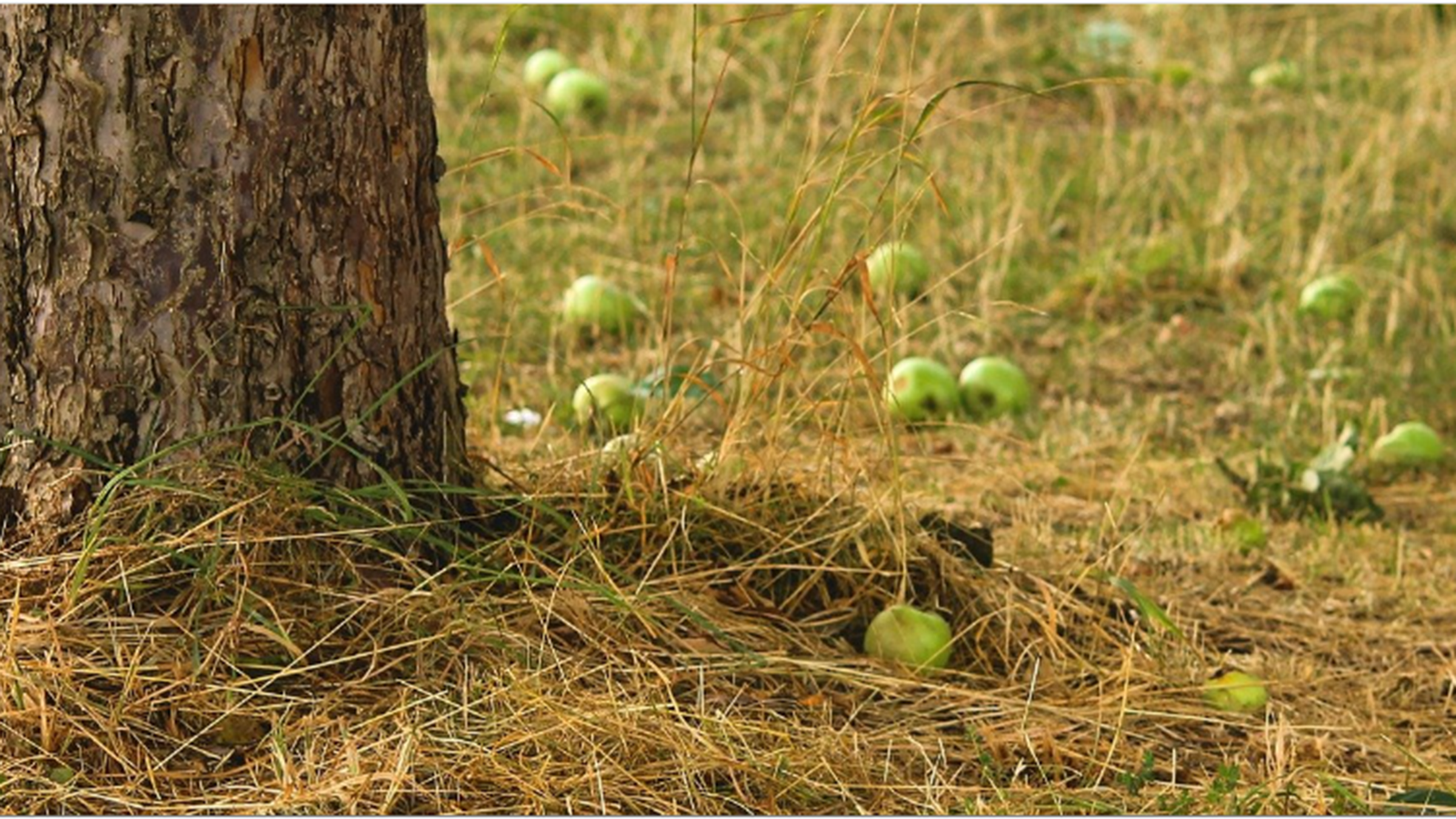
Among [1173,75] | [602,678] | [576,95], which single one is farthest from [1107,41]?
[602,678]

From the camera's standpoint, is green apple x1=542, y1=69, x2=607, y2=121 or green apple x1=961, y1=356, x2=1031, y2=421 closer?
green apple x1=961, y1=356, x2=1031, y2=421

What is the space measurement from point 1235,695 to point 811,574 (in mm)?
686

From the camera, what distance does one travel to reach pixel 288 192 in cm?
281

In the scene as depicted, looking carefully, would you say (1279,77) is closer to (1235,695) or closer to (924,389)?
(924,389)

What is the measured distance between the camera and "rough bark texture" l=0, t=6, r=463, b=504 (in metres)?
2.74

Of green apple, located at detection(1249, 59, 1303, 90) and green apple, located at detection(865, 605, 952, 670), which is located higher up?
green apple, located at detection(1249, 59, 1303, 90)

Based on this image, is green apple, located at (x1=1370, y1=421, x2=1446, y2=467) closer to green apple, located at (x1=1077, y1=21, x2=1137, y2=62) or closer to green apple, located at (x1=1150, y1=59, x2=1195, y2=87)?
green apple, located at (x1=1150, y1=59, x2=1195, y2=87)

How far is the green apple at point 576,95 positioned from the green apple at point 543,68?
6.6 inches

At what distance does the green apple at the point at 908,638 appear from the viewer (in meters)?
3.06

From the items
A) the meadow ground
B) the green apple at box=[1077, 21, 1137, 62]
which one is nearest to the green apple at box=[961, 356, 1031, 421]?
the meadow ground

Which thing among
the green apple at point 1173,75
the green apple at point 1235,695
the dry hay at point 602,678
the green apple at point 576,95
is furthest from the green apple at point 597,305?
the green apple at point 1173,75

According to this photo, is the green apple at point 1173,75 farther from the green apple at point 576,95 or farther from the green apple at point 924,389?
the green apple at point 924,389

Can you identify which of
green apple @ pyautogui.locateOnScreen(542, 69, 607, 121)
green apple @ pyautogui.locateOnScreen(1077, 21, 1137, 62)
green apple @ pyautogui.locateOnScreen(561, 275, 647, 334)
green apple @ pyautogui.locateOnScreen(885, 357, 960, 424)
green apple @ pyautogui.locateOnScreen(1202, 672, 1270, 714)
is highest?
green apple @ pyautogui.locateOnScreen(1077, 21, 1137, 62)

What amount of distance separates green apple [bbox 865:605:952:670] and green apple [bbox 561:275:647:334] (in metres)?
1.97
